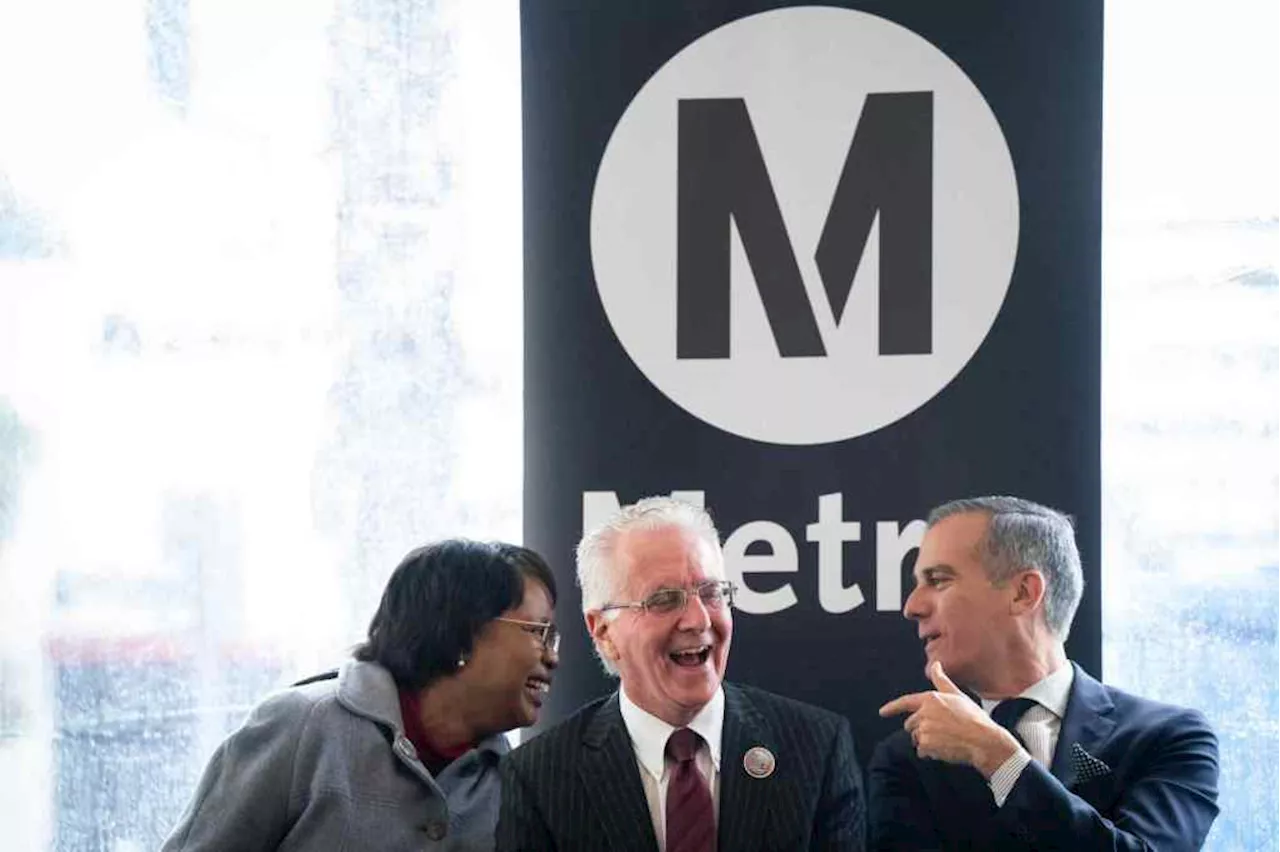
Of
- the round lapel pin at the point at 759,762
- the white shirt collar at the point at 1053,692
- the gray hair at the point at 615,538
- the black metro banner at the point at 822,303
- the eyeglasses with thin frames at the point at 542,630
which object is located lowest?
the round lapel pin at the point at 759,762

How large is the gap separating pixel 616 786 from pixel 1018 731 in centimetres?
84

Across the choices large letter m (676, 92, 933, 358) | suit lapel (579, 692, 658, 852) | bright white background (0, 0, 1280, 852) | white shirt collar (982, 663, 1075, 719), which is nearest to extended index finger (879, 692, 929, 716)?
white shirt collar (982, 663, 1075, 719)

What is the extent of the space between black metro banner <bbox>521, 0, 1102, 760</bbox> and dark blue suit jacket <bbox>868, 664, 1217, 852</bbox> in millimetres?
359

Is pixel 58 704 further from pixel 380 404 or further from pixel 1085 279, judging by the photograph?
pixel 1085 279

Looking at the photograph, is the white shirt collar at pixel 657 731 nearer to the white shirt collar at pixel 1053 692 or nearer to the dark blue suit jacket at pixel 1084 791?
the dark blue suit jacket at pixel 1084 791

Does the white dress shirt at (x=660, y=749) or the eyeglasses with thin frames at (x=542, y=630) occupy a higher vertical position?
the eyeglasses with thin frames at (x=542, y=630)

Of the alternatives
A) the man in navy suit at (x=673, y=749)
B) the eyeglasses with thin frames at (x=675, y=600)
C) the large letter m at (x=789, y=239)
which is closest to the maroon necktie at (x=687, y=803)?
the man in navy suit at (x=673, y=749)

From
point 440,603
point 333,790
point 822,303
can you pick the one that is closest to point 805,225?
point 822,303

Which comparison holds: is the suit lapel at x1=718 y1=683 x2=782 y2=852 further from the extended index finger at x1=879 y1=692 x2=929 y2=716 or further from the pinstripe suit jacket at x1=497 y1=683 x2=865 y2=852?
the extended index finger at x1=879 y1=692 x2=929 y2=716

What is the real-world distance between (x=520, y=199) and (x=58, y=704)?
5.20 feet

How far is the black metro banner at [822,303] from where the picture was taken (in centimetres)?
367

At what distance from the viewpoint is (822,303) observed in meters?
3.70

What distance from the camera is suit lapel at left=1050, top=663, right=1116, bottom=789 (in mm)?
3225

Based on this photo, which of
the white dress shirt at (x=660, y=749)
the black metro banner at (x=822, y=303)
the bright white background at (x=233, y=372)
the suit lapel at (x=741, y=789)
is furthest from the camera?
the bright white background at (x=233, y=372)
